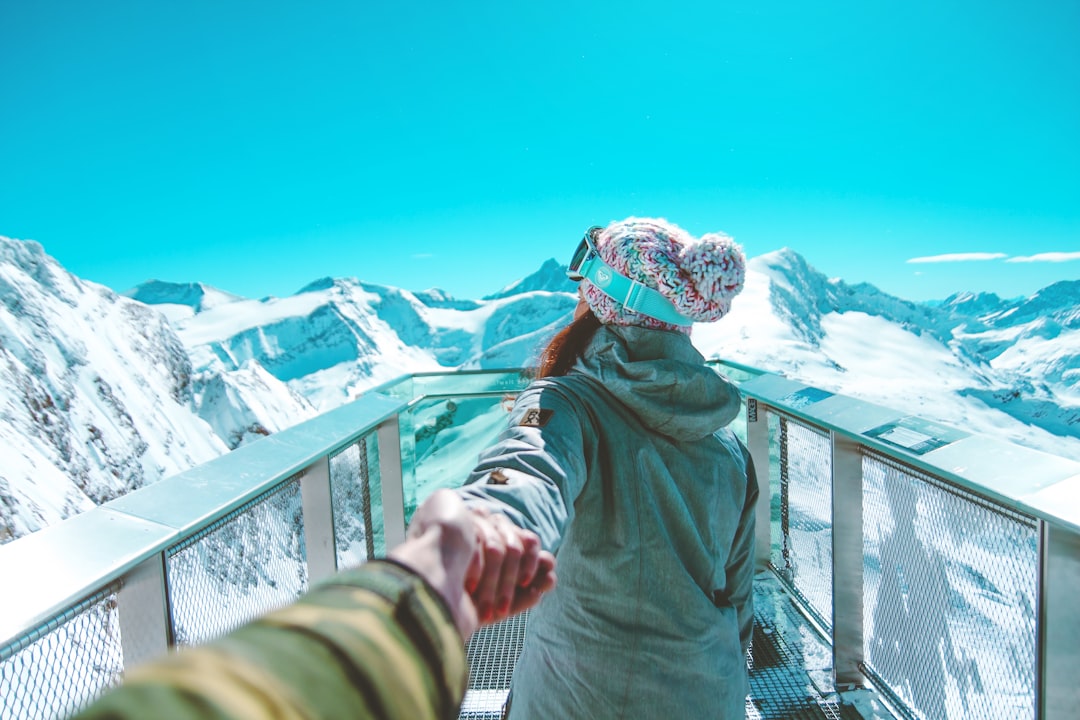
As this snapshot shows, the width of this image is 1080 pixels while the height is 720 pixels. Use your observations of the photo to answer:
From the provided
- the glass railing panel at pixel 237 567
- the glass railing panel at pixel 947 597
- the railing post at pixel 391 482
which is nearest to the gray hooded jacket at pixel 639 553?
the glass railing panel at pixel 237 567

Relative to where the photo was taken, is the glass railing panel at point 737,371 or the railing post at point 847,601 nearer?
the railing post at point 847,601

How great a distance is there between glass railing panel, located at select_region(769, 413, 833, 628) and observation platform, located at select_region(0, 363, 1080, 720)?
1 cm

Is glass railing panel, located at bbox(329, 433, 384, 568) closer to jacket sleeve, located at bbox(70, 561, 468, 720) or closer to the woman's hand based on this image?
the woman's hand

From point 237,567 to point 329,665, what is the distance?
4.29 ft

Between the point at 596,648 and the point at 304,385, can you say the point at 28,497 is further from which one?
the point at 304,385

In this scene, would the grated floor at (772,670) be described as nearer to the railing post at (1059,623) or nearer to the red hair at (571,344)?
the railing post at (1059,623)

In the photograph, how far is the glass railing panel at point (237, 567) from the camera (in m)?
1.18

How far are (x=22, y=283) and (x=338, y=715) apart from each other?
8770cm

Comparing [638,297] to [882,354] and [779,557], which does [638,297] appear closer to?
[779,557]

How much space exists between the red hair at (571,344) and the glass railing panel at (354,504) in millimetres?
965

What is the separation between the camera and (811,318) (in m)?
163

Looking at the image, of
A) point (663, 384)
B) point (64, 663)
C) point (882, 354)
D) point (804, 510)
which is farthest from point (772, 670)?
point (882, 354)

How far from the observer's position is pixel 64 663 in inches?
36.2

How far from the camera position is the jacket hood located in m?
1.06
